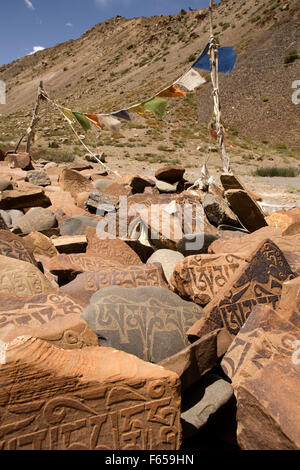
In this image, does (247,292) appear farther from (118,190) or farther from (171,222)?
(118,190)

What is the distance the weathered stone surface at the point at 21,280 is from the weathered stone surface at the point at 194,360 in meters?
1.29

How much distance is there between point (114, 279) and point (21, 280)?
79 cm

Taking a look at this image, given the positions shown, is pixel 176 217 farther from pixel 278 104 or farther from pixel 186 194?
pixel 278 104

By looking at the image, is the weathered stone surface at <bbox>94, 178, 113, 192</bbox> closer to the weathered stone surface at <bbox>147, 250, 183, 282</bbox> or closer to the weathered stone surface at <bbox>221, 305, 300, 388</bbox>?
the weathered stone surface at <bbox>147, 250, 183, 282</bbox>

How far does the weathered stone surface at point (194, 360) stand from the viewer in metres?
1.63

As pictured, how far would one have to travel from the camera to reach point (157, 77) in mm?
33875

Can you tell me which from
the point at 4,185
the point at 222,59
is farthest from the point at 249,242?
the point at 222,59

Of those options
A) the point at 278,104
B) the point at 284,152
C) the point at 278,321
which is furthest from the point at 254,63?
the point at 278,321

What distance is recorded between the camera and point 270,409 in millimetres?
1469

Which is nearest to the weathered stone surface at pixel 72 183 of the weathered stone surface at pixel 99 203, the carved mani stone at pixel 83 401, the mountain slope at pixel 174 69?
the weathered stone surface at pixel 99 203

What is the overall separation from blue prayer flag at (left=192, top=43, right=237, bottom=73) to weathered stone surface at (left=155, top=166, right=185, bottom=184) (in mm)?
2180

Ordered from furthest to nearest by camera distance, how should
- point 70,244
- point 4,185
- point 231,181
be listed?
point 4,185
point 231,181
point 70,244

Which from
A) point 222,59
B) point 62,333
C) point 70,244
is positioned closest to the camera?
point 62,333
